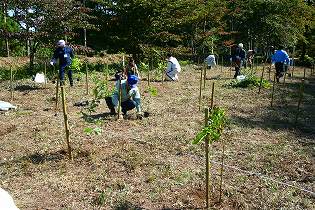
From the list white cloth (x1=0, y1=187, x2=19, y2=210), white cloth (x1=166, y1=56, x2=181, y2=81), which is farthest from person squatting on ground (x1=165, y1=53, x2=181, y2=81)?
white cloth (x1=0, y1=187, x2=19, y2=210)

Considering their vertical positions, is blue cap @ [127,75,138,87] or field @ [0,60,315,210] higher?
blue cap @ [127,75,138,87]

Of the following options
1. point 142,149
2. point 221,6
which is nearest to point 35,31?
point 142,149

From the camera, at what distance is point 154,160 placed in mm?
6719

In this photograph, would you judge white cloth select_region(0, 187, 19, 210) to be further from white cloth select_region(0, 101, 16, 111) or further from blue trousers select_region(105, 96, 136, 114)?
white cloth select_region(0, 101, 16, 111)

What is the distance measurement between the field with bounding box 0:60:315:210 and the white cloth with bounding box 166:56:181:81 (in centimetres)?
432

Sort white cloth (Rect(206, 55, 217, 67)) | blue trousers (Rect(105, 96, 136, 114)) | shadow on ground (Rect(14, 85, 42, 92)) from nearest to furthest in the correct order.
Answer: blue trousers (Rect(105, 96, 136, 114)), shadow on ground (Rect(14, 85, 42, 92)), white cloth (Rect(206, 55, 217, 67))

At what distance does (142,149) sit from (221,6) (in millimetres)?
20378

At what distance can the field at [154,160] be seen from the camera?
5.51 m

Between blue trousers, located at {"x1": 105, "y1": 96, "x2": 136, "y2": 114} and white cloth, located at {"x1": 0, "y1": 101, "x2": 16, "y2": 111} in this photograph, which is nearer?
blue trousers, located at {"x1": 105, "y1": 96, "x2": 136, "y2": 114}

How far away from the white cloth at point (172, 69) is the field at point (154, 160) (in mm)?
4320

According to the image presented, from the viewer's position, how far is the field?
18.1ft

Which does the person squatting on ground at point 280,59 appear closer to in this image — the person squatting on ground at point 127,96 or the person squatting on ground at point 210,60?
the person squatting on ground at point 210,60

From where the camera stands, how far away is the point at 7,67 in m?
16.7

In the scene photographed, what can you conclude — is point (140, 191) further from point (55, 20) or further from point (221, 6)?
point (221, 6)
